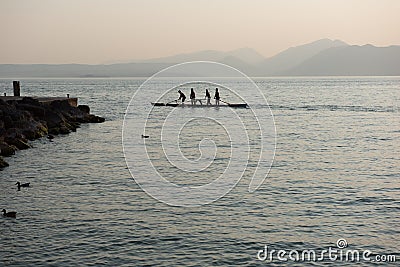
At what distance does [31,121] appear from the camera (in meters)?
40.4

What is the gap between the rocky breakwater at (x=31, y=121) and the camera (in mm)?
33594

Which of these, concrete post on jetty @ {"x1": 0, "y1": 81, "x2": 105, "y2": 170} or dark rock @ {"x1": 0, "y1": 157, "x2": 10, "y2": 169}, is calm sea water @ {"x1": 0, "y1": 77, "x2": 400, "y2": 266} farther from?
concrete post on jetty @ {"x1": 0, "y1": 81, "x2": 105, "y2": 170}

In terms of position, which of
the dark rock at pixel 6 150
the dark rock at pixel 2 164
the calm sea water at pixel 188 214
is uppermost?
the dark rock at pixel 6 150

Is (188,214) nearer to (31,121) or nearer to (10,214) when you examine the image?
(10,214)

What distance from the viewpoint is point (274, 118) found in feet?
202

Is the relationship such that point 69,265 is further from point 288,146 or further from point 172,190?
point 288,146

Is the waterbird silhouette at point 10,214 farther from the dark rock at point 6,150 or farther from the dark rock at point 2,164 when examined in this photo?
the dark rock at point 6,150

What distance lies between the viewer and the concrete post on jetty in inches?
1324

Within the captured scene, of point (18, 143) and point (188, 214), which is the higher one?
point (18, 143)

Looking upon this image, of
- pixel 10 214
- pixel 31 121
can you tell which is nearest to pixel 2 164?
pixel 10 214

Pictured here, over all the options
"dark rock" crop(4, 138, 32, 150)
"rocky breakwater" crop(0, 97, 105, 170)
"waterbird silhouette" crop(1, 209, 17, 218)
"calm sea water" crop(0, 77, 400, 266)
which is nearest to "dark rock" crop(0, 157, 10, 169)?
"rocky breakwater" crop(0, 97, 105, 170)

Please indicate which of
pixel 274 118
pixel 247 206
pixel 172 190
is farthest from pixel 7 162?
pixel 274 118

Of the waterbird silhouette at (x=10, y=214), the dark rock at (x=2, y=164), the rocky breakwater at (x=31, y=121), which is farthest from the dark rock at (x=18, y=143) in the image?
the waterbird silhouette at (x=10, y=214)

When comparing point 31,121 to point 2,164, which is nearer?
point 2,164
